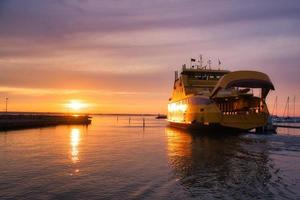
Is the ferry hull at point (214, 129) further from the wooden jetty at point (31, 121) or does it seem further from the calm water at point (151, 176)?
the wooden jetty at point (31, 121)

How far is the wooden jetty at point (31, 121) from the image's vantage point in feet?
187

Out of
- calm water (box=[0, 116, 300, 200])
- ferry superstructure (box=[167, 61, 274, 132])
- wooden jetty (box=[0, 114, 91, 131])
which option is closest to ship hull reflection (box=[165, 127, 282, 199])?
calm water (box=[0, 116, 300, 200])

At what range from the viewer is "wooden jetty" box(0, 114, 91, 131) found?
187 ft

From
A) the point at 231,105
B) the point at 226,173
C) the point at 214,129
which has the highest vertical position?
the point at 231,105

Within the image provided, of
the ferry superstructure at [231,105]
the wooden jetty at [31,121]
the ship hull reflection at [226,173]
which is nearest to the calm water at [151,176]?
the ship hull reflection at [226,173]

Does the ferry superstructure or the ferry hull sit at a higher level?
the ferry superstructure

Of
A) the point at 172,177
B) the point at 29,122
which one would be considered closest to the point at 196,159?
the point at 172,177

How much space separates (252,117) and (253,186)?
2475cm

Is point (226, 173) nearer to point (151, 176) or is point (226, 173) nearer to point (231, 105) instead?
point (151, 176)

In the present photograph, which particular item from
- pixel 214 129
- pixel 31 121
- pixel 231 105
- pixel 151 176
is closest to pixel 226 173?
pixel 151 176

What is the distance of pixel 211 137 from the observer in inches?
1575

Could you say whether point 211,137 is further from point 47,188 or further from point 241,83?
point 47,188

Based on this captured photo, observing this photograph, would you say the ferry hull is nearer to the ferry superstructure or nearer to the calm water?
the ferry superstructure

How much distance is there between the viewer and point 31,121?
67250mm
